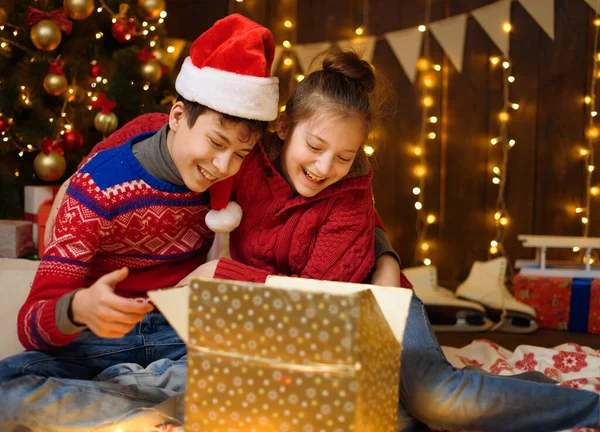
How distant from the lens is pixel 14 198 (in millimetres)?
2736

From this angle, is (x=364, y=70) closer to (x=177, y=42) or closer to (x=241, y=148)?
(x=241, y=148)

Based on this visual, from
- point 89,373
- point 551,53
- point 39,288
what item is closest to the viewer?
point 39,288

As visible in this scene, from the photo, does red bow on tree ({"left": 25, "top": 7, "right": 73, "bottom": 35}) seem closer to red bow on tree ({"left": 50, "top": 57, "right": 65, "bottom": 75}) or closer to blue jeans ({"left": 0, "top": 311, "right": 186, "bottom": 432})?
red bow on tree ({"left": 50, "top": 57, "right": 65, "bottom": 75})

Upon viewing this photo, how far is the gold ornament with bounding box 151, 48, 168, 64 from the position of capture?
299 centimetres

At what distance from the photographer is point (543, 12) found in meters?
3.04

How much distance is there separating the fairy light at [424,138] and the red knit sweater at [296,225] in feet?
5.91

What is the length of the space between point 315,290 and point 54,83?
6.19 feet

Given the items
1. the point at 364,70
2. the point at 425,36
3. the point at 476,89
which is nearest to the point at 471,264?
the point at 476,89

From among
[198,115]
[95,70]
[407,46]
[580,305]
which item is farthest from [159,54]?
[580,305]

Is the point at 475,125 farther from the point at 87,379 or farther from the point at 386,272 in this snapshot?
the point at 87,379

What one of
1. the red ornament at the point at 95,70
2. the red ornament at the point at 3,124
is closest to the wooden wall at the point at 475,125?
the red ornament at the point at 95,70

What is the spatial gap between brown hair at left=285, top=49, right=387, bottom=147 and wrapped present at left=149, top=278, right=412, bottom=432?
65cm

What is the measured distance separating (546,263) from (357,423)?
2.18 m

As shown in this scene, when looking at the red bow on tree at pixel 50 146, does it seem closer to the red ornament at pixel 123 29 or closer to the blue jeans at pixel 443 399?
the red ornament at pixel 123 29
